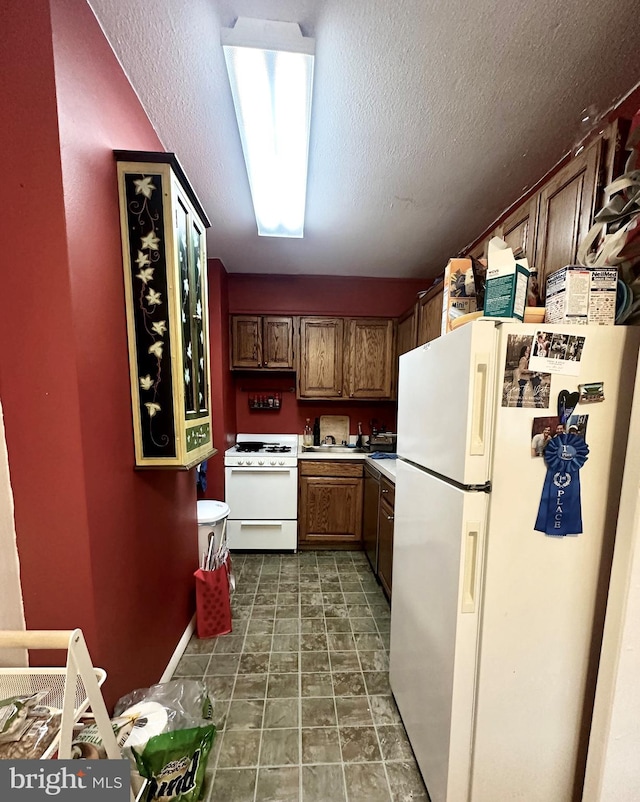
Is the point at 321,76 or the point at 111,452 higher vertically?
the point at 321,76

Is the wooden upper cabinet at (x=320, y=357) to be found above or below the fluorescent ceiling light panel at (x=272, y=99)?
below

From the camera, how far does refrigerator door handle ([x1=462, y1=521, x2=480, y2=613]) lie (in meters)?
0.91

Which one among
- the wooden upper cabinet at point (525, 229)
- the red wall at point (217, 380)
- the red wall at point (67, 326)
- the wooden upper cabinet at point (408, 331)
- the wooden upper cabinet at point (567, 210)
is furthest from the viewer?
the red wall at point (217, 380)

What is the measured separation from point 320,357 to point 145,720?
2.60 meters

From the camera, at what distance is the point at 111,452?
1078 millimetres

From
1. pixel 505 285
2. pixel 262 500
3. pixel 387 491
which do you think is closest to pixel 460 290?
pixel 505 285

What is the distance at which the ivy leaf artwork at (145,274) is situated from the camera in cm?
117

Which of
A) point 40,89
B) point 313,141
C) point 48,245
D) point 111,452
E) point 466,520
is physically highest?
point 313,141

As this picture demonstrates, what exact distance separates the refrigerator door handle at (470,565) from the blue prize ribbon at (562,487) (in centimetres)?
18

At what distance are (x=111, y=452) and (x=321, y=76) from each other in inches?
60.4

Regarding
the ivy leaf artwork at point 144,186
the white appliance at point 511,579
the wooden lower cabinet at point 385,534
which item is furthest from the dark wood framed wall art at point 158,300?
the wooden lower cabinet at point 385,534

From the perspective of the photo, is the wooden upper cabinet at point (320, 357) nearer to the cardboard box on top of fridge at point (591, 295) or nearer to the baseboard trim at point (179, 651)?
the baseboard trim at point (179, 651)

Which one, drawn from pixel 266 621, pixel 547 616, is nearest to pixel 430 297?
pixel 547 616

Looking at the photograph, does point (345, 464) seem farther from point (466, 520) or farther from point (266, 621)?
point (466, 520)
